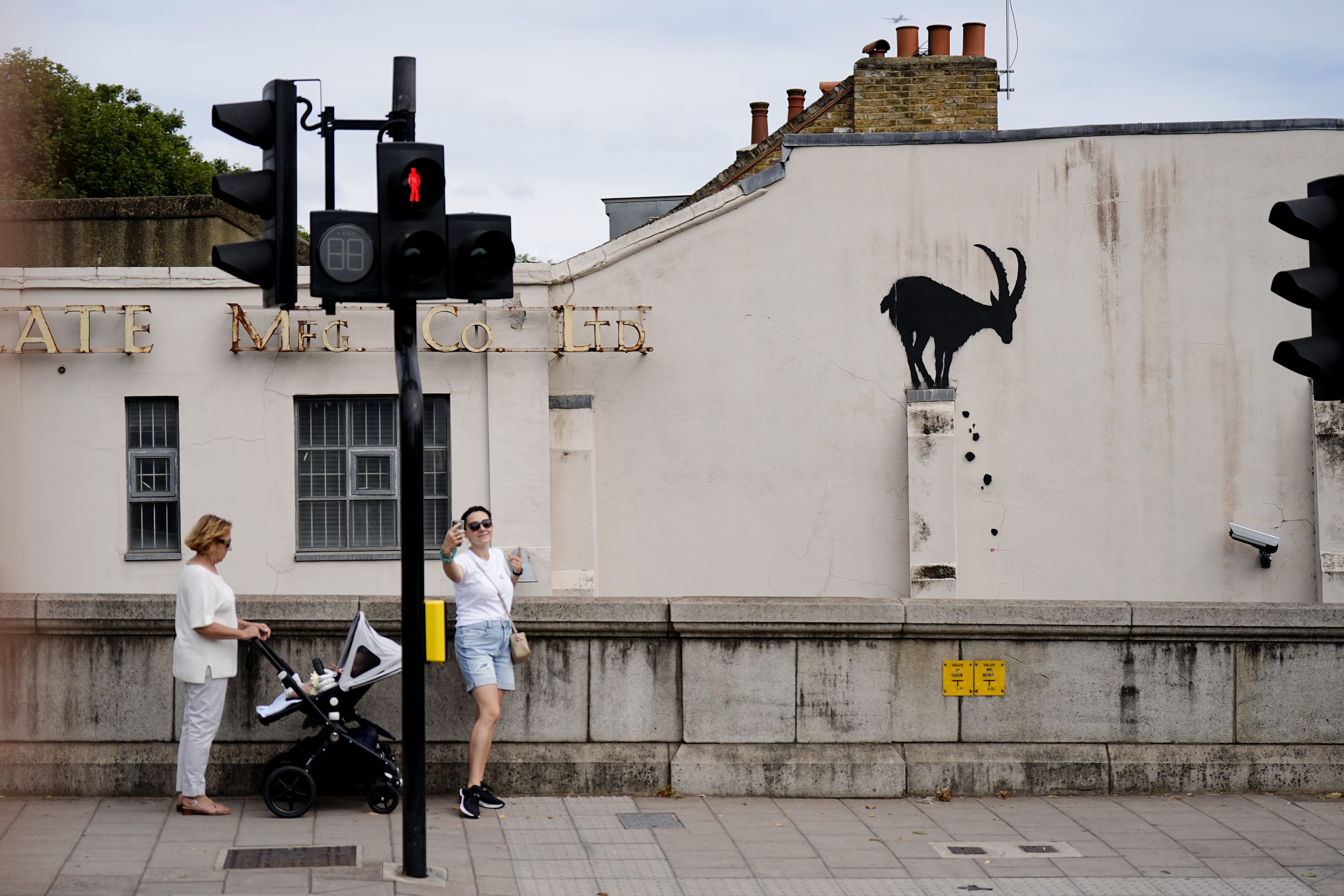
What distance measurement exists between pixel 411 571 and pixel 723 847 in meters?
2.25

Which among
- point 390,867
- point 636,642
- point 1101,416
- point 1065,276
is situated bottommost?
point 390,867

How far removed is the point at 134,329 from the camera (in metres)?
15.5

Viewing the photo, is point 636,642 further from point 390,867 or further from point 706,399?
point 706,399

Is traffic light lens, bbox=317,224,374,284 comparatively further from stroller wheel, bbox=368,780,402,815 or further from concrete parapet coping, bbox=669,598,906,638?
concrete parapet coping, bbox=669,598,906,638

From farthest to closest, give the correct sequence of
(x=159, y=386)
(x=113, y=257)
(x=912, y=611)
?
1. (x=113, y=257)
2. (x=159, y=386)
3. (x=912, y=611)

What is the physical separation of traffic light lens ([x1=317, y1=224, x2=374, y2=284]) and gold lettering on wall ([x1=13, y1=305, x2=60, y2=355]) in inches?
430

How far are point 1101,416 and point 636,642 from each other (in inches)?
396

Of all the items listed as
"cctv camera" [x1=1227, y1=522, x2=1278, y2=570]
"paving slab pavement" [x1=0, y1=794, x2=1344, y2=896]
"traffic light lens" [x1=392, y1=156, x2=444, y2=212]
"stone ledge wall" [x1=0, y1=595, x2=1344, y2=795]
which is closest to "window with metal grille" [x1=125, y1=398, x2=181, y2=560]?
"stone ledge wall" [x1=0, y1=595, x2=1344, y2=795]

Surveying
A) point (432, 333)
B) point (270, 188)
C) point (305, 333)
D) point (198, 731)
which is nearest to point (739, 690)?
point (198, 731)

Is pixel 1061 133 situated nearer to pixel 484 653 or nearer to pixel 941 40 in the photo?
pixel 941 40

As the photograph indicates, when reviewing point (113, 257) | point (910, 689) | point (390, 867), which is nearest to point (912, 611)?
point (910, 689)

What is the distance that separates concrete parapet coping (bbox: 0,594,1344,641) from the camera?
7539 mm

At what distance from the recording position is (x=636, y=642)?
7812 millimetres

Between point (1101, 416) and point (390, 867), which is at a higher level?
point (1101, 416)
